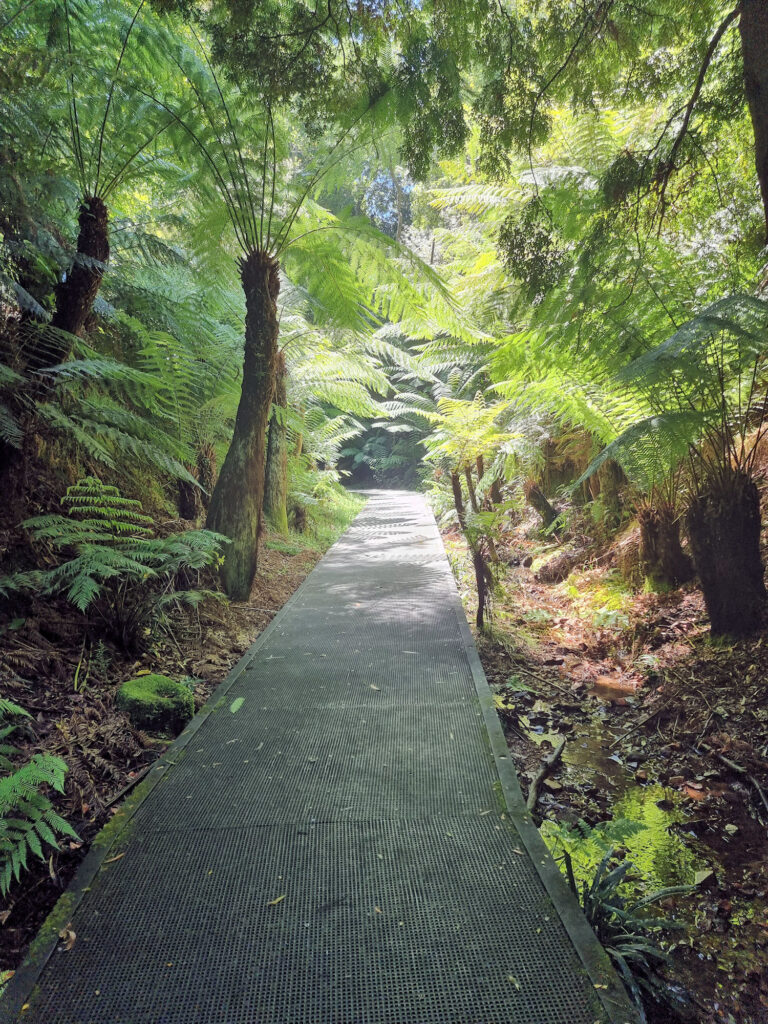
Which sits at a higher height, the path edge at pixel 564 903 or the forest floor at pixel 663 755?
the path edge at pixel 564 903

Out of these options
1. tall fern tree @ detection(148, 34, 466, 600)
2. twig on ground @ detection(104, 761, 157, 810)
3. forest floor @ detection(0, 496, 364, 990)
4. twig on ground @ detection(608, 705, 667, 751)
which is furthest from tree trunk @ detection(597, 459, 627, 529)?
twig on ground @ detection(104, 761, 157, 810)

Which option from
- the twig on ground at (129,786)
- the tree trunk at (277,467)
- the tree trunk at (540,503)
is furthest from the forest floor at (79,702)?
the tree trunk at (540,503)

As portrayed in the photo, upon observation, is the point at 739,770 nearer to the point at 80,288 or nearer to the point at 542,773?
the point at 542,773

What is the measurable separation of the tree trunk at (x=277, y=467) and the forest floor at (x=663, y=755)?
9.68ft

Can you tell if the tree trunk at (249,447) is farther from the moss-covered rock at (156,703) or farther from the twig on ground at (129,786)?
the twig on ground at (129,786)

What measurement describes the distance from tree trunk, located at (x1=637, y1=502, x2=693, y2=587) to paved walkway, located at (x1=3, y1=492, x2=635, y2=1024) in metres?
2.23

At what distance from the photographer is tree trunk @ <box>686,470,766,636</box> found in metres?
2.95

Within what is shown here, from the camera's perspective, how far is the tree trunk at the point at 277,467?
19.6 feet

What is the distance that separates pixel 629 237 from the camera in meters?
3.01

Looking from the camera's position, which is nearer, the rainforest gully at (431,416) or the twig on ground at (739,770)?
the rainforest gully at (431,416)

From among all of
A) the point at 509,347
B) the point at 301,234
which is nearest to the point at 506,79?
the point at 509,347

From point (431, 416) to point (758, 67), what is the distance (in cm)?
288

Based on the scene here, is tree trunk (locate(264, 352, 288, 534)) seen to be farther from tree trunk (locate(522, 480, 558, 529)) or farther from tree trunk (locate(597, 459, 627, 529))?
tree trunk (locate(597, 459, 627, 529))

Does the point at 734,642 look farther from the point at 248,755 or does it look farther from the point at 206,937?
the point at 206,937
